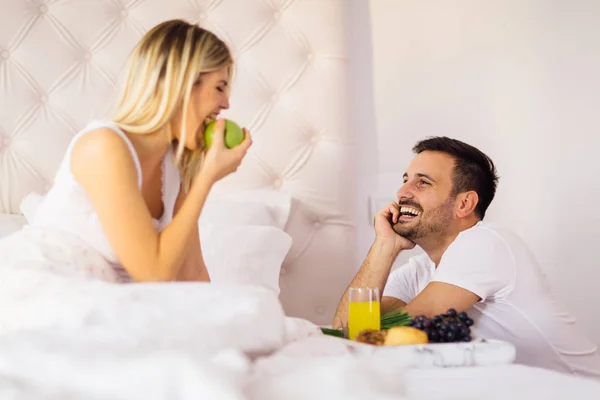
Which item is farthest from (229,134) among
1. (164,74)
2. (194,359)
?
(194,359)

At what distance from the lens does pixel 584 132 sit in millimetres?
2215

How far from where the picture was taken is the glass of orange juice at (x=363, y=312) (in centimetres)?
147

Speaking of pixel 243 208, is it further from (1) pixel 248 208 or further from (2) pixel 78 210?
(2) pixel 78 210

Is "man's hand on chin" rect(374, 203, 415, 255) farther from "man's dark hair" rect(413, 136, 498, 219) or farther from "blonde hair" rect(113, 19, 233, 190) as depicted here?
"blonde hair" rect(113, 19, 233, 190)

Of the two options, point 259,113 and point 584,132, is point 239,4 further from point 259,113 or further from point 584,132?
point 584,132

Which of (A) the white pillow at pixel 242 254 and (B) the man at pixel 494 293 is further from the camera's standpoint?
(A) the white pillow at pixel 242 254

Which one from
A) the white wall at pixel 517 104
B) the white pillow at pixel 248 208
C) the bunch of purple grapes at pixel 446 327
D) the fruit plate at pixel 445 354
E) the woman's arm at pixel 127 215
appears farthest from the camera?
the white wall at pixel 517 104

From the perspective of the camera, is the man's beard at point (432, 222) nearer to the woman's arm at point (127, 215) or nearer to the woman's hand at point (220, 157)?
the woman's hand at point (220, 157)

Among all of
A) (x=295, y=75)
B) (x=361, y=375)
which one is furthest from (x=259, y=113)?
(x=361, y=375)

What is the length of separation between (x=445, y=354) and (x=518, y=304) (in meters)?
0.65

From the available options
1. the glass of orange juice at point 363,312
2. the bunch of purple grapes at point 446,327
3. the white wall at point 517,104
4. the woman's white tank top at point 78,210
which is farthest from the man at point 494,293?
the woman's white tank top at point 78,210

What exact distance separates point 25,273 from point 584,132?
1698 mm

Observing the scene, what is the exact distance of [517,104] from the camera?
7.57 ft

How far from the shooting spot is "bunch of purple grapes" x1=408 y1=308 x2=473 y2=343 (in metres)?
1.25
